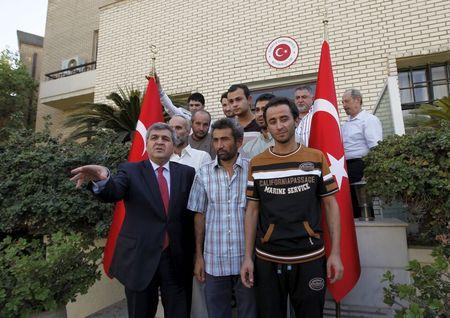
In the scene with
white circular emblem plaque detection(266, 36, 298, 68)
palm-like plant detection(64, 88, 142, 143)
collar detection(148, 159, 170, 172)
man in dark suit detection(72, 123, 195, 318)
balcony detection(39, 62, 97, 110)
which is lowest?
man in dark suit detection(72, 123, 195, 318)

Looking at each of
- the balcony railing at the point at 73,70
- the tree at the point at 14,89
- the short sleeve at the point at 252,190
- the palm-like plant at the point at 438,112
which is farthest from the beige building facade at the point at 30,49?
the short sleeve at the point at 252,190

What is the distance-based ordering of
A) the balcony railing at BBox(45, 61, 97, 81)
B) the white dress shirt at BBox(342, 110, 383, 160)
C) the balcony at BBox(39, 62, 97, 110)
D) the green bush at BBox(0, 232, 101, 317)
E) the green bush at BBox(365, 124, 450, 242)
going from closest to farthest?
the green bush at BBox(0, 232, 101, 317) < the green bush at BBox(365, 124, 450, 242) < the white dress shirt at BBox(342, 110, 383, 160) < the balcony at BBox(39, 62, 97, 110) < the balcony railing at BBox(45, 61, 97, 81)

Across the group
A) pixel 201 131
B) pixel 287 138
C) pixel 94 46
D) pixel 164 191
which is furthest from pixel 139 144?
pixel 94 46

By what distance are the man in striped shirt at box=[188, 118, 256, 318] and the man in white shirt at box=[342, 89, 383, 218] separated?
143 centimetres

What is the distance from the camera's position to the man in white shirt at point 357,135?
10.3ft

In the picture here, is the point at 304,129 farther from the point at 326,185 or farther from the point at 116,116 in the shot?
the point at 116,116

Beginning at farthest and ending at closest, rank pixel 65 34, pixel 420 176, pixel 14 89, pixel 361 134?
1. pixel 14 89
2. pixel 65 34
3. pixel 361 134
4. pixel 420 176

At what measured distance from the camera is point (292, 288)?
1.86m

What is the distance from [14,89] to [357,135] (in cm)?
1397

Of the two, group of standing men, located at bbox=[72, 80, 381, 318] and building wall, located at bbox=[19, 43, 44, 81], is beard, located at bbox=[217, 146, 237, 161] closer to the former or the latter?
group of standing men, located at bbox=[72, 80, 381, 318]

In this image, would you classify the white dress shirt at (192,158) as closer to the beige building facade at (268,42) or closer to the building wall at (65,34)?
the beige building facade at (268,42)

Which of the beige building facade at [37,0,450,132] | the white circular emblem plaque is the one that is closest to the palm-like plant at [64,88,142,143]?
the beige building facade at [37,0,450,132]

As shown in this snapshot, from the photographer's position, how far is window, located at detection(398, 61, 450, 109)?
5.57 metres

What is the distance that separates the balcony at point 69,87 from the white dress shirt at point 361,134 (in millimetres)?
8211
